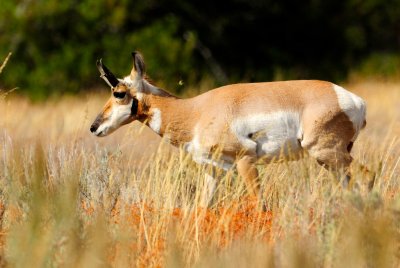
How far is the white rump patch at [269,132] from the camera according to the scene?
8727mm

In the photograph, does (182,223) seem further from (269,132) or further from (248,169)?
(269,132)

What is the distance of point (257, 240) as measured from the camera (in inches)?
253

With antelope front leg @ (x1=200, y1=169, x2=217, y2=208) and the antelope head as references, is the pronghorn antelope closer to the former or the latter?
antelope front leg @ (x1=200, y1=169, x2=217, y2=208)

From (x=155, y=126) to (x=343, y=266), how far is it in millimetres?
4120

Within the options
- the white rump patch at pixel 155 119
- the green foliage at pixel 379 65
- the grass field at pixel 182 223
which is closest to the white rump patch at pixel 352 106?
the grass field at pixel 182 223

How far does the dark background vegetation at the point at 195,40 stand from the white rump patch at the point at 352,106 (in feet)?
48.4

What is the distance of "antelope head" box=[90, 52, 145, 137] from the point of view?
30.1 ft

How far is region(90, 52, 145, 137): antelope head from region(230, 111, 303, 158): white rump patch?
104 cm

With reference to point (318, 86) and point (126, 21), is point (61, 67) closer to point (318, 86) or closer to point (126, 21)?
point (126, 21)

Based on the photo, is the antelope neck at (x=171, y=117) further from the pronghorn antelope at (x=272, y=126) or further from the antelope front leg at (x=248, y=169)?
the antelope front leg at (x=248, y=169)

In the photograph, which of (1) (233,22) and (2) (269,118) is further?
(1) (233,22)

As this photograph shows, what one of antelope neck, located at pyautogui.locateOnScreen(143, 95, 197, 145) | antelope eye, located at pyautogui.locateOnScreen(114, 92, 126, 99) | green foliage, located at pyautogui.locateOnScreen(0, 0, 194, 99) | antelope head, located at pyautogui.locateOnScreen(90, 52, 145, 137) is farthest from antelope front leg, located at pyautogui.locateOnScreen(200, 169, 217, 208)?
green foliage, located at pyautogui.locateOnScreen(0, 0, 194, 99)

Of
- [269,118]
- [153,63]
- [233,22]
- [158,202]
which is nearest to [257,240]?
[158,202]

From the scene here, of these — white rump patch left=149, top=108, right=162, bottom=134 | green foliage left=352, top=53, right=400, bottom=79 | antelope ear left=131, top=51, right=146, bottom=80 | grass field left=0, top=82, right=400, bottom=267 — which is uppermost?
green foliage left=352, top=53, right=400, bottom=79
